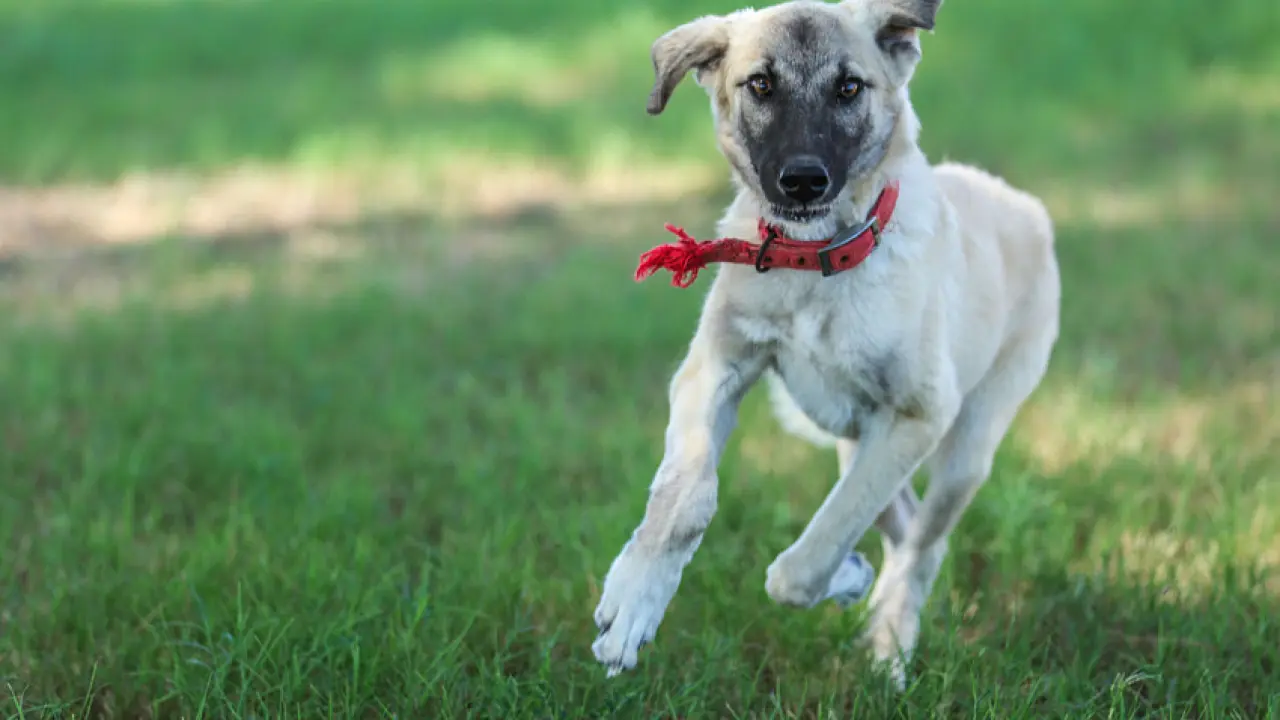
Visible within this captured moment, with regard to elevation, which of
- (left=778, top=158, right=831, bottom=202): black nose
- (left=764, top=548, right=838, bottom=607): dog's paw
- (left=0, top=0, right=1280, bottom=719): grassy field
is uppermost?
(left=778, top=158, right=831, bottom=202): black nose

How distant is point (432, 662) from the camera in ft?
10.5

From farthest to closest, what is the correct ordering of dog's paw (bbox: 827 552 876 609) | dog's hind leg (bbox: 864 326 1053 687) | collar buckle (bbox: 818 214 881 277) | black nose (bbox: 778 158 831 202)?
1. dog's hind leg (bbox: 864 326 1053 687)
2. dog's paw (bbox: 827 552 876 609)
3. collar buckle (bbox: 818 214 881 277)
4. black nose (bbox: 778 158 831 202)

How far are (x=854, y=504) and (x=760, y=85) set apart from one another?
93 centimetres

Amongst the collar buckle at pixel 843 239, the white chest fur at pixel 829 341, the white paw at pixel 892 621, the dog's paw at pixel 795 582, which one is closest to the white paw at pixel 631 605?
the dog's paw at pixel 795 582

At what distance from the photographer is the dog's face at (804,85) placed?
2.85 m

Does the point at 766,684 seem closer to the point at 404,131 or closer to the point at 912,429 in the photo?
the point at 912,429

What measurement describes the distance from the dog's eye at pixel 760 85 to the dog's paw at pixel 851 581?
44.0 inches

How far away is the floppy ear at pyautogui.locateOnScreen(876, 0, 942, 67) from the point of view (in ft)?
9.66

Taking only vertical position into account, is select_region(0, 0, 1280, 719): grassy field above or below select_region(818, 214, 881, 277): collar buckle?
below

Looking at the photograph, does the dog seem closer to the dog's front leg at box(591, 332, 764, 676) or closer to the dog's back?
the dog's front leg at box(591, 332, 764, 676)

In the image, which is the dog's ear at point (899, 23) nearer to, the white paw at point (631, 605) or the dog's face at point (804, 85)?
the dog's face at point (804, 85)

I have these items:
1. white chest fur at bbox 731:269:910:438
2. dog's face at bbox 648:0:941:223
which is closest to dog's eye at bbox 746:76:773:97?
dog's face at bbox 648:0:941:223

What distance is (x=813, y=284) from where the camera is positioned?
119 inches

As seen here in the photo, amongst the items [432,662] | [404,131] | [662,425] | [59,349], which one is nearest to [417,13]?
[404,131]
